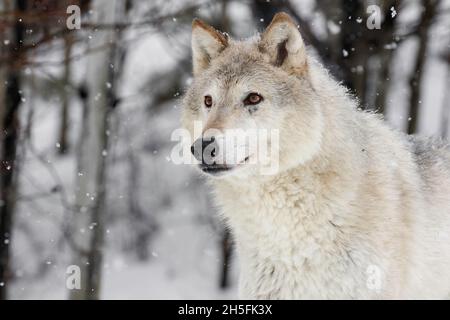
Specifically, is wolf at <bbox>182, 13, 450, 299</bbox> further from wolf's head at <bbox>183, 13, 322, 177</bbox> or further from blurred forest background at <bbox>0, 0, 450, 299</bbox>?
blurred forest background at <bbox>0, 0, 450, 299</bbox>

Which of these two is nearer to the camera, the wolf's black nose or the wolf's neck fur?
the wolf's black nose

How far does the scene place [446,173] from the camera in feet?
14.5

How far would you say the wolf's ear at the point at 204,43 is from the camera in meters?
4.36

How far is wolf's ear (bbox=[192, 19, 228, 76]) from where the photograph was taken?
4.36 m

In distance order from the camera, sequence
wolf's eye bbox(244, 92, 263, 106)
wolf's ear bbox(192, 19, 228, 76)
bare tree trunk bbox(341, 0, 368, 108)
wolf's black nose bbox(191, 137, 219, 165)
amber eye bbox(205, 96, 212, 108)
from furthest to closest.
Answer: bare tree trunk bbox(341, 0, 368, 108) → wolf's ear bbox(192, 19, 228, 76) → amber eye bbox(205, 96, 212, 108) → wolf's eye bbox(244, 92, 263, 106) → wolf's black nose bbox(191, 137, 219, 165)

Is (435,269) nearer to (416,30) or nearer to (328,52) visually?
(328,52)

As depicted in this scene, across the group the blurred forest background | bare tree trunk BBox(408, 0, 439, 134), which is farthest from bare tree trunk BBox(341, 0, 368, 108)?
bare tree trunk BBox(408, 0, 439, 134)

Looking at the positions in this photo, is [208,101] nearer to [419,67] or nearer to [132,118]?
[419,67]

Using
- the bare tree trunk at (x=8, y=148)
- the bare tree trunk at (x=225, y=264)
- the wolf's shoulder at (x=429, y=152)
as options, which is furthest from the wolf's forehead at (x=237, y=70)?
the bare tree trunk at (x=225, y=264)

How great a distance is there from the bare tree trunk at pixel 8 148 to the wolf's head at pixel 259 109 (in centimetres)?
490

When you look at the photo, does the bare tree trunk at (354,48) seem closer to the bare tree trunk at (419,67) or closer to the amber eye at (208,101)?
the bare tree trunk at (419,67)

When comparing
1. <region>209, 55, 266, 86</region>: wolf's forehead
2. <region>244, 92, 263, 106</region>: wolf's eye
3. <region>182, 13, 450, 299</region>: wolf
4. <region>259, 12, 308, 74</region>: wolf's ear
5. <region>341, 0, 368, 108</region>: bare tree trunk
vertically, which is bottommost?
<region>182, 13, 450, 299</region>: wolf
